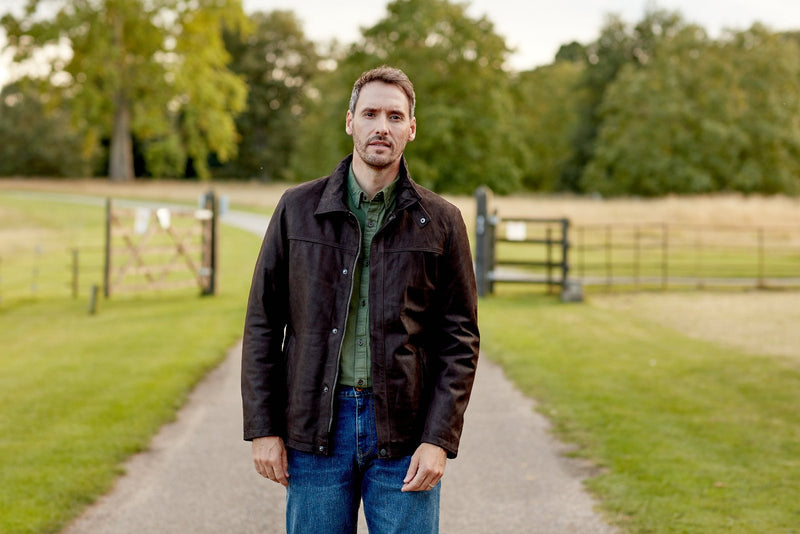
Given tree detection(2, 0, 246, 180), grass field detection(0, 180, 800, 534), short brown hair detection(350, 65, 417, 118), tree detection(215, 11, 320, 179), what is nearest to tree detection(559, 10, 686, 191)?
tree detection(215, 11, 320, 179)

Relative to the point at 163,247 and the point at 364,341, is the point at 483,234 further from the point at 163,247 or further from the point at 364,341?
the point at 364,341

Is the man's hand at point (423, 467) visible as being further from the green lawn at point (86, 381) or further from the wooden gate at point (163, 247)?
the wooden gate at point (163, 247)

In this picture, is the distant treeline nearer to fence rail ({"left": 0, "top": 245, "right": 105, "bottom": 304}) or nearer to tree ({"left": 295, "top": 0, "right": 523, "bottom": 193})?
tree ({"left": 295, "top": 0, "right": 523, "bottom": 193})

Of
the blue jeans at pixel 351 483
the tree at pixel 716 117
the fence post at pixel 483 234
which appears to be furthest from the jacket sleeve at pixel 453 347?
the tree at pixel 716 117

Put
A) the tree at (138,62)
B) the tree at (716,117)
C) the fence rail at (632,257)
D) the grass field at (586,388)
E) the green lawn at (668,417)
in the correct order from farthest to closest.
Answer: the tree at (716,117)
the tree at (138,62)
the fence rail at (632,257)
the grass field at (586,388)
the green lawn at (668,417)

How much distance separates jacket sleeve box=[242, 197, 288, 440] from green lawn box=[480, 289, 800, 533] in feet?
9.77

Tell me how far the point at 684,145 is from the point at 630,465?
5218 cm

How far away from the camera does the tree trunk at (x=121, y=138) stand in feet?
151

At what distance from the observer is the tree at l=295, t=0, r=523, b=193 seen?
162 feet

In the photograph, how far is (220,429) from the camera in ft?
23.8

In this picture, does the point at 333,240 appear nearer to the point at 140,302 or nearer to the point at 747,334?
the point at 747,334

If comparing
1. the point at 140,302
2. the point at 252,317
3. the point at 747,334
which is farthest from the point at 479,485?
the point at 140,302

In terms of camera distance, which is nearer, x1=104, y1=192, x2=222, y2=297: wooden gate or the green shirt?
the green shirt

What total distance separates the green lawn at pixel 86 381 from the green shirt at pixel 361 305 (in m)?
3.10
